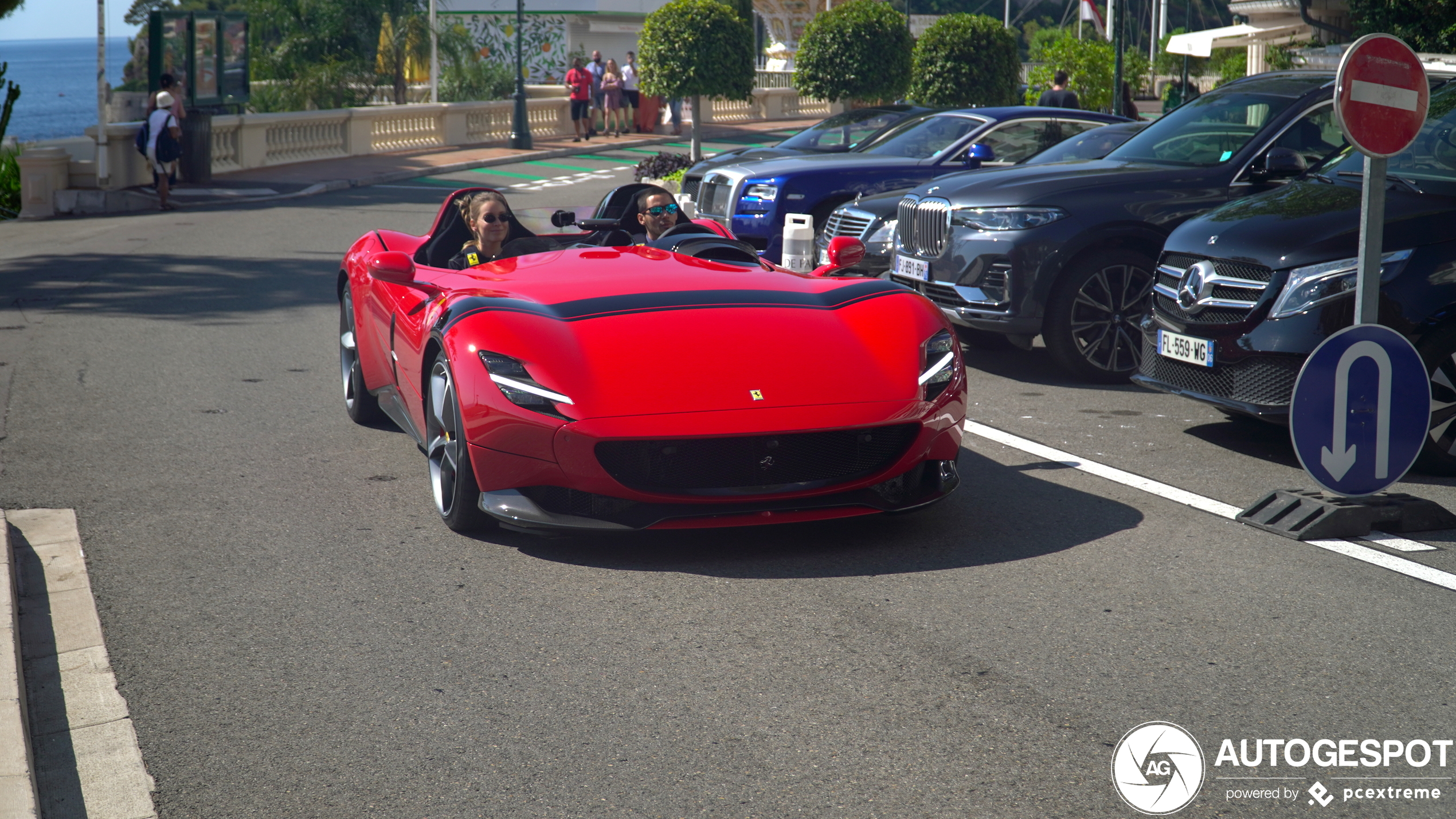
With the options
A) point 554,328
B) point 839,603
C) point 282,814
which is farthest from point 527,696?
point 554,328

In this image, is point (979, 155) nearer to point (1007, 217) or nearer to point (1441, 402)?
point (1007, 217)

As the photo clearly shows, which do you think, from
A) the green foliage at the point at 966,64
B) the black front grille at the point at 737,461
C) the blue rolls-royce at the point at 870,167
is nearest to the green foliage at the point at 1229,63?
the green foliage at the point at 966,64

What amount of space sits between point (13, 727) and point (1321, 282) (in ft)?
17.6

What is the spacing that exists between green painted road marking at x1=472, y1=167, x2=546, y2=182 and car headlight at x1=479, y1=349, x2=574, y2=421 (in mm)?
22376

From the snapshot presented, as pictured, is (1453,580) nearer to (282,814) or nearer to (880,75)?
(282,814)

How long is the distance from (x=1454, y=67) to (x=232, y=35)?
22.8m

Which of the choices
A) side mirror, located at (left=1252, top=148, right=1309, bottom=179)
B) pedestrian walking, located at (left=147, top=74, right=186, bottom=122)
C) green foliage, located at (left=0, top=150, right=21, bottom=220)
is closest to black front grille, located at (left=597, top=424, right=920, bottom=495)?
side mirror, located at (left=1252, top=148, right=1309, bottom=179)

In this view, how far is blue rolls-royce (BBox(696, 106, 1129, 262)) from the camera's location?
41.4 feet

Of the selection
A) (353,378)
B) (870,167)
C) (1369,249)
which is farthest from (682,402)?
(870,167)

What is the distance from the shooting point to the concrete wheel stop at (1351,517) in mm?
5352

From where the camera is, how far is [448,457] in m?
5.36

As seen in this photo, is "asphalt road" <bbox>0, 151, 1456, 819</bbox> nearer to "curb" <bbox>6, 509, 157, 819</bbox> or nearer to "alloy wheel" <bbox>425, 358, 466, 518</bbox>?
"curb" <bbox>6, 509, 157, 819</bbox>

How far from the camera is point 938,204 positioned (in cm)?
909

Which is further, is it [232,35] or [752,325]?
[232,35]
